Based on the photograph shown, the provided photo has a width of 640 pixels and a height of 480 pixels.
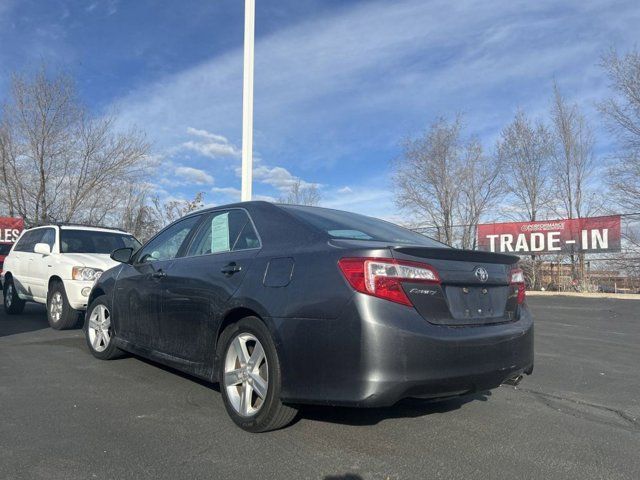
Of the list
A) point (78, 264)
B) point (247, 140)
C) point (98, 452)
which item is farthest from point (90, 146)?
point (98, 452)

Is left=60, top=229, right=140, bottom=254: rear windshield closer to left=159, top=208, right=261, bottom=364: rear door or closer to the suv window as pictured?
the suv window

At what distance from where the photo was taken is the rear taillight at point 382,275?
3039 mm

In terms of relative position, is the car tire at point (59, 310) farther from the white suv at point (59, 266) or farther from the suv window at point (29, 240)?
A: the suv window at point (29, 240)

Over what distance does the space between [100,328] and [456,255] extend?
13.9 ft

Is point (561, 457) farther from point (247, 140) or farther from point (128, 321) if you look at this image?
point (247, 140)

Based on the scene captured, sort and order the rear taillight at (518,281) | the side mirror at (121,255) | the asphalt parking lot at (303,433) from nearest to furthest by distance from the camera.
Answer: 1. the asphalt parking lot at (303,433)
2. the rear taillight at (518,281)
3. the side mirror at (121,255)

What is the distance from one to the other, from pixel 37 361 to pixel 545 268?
17.8 m

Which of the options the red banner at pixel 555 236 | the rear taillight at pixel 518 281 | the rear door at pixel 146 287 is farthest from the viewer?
the red banner at pixel 555 236

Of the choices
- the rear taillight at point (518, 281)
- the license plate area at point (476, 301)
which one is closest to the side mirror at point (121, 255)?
the license plate area at point (476, 301)

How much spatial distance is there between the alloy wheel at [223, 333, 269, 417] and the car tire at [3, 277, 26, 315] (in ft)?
25.3

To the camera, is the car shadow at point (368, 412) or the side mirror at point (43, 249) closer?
the car shadow at point (368, 412)

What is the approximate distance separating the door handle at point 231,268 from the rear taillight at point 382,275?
38.2 inches

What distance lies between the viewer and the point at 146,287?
4.93 m

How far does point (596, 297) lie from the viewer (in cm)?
1647
